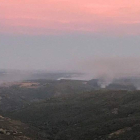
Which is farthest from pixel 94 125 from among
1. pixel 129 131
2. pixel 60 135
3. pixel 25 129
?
pixel 25 129

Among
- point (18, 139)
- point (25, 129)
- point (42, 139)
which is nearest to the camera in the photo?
point (18, 139)

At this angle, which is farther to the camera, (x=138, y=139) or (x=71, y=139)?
(x=71, y=139)

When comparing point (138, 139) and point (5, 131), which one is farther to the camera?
point (5, 131)

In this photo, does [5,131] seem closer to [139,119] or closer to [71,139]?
[71,139]

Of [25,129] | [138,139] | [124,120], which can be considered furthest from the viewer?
[25,129]

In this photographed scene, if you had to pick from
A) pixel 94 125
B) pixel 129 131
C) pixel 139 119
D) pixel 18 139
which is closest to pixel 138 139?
pixel 129 131

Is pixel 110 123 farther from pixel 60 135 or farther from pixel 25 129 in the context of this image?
pixel 25 129

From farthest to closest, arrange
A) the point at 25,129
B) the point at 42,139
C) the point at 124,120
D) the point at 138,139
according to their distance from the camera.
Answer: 1. the point at 25,129
2. the point at 124,120
3. the point at 42,139
4. the point at 138,139

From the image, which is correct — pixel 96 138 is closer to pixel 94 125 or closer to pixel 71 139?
pixel 71 139

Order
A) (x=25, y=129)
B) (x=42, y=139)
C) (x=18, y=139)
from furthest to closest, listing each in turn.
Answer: (x=25, y=129), (x=42, y=139), (x=18, y=139)
